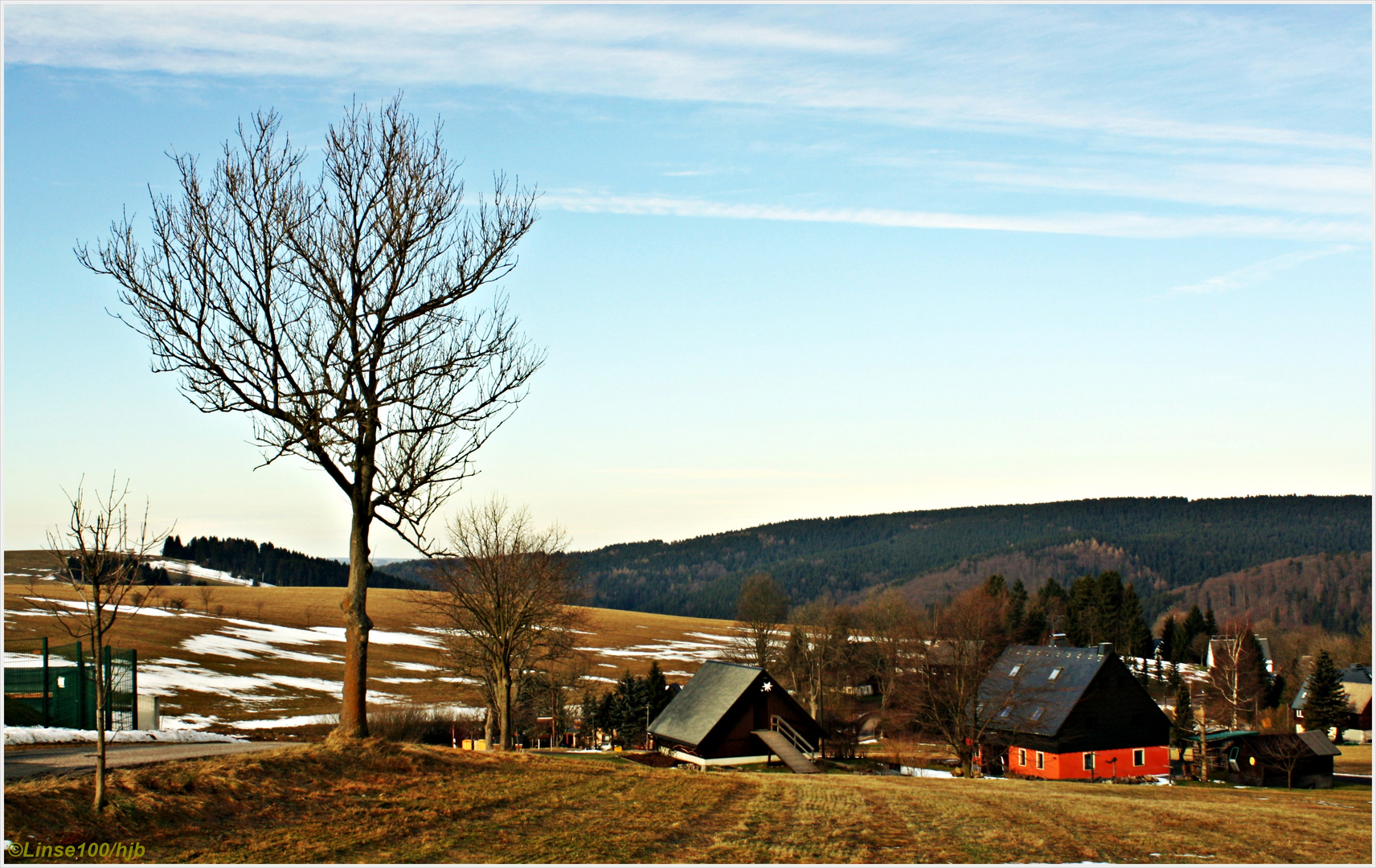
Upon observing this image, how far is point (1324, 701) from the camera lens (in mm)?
65625

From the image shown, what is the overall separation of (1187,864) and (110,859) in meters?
13.0

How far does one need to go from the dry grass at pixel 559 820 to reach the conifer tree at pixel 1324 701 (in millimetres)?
58878

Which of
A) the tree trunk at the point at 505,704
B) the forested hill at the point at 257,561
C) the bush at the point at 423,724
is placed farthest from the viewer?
the forested hill at the point at 257,561

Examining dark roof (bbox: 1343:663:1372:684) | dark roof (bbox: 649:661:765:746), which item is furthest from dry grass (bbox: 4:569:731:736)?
dark roof (bbox: 1343:663:1372:684)

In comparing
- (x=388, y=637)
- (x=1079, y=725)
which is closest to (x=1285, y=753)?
(x=1079, y=725)

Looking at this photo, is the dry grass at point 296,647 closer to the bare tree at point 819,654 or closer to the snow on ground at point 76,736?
the snow on ground at point 76,736

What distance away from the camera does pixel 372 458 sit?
15.5 meters

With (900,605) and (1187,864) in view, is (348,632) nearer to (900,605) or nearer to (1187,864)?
(1187,864)

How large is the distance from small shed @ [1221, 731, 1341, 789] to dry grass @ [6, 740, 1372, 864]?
3081 centimetres

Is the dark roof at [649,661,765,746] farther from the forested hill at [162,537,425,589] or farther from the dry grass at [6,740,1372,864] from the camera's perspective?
the forested hill at [162,537,425,589]

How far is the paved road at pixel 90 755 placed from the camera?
12141 mm

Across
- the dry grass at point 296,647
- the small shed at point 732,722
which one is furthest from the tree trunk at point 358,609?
the small shed at point 732,722

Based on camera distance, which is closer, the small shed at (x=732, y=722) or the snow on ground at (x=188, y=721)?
the small shed at (x=732, y=722)

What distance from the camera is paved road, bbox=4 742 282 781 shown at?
1214cm
